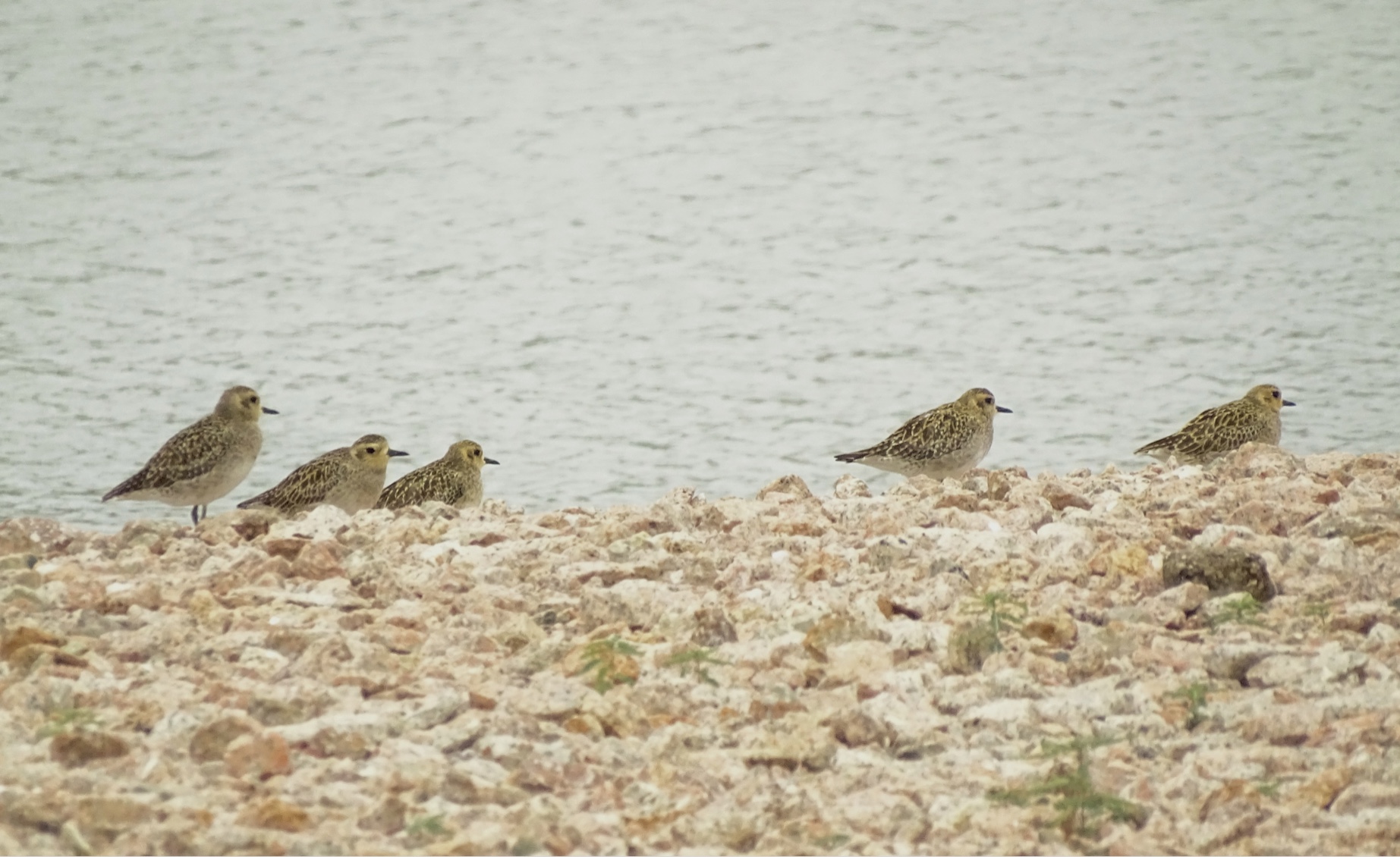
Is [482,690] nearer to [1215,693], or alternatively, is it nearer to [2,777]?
[2,777]

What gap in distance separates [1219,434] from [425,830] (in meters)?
5.98

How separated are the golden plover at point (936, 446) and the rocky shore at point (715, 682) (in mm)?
1607

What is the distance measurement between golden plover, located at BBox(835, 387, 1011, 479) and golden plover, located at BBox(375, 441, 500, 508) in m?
1.75

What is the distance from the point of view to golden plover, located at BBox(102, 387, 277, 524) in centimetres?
868

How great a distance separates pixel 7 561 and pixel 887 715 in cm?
341

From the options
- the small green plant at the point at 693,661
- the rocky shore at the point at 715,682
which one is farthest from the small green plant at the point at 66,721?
the small green plant at the point at 693,661

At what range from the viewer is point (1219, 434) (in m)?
9.67

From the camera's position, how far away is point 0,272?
14.3 meters

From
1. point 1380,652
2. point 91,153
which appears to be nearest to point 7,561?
point 1380,652

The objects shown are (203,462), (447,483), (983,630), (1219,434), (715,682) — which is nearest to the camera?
(715,682)

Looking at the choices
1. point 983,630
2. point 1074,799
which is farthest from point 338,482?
point 1074,799

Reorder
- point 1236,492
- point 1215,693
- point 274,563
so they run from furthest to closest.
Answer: point 1236,492 < point 274,563 < point 1215,693

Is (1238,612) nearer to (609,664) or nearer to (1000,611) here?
(1000,611)

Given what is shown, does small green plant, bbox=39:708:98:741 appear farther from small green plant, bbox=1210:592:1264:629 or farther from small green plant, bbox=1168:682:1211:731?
small green plant, bbox=1210:592:1264:629
